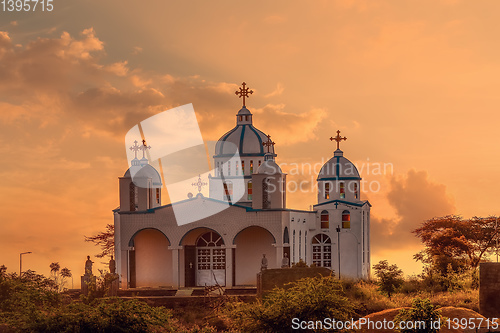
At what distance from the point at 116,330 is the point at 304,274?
41.4 feet

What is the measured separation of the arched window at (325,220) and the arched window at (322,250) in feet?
2.07

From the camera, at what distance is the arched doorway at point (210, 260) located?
45.2m

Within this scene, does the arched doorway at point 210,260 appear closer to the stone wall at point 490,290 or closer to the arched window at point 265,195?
the arched window at point 265,195

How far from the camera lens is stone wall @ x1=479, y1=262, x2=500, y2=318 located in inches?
1340

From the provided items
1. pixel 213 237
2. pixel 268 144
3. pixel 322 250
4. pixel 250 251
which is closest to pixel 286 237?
pixel 250 251

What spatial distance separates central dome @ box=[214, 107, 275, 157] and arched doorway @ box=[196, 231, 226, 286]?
23.6 ft

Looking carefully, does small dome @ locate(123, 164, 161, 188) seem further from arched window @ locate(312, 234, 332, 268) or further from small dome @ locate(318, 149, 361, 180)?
small dome @ locate(318, 149, 361, 180)

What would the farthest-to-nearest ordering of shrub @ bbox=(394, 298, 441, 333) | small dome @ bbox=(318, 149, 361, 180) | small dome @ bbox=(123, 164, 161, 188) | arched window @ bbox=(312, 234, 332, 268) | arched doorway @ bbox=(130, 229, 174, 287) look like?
1. small dome @ bbox=(318, 149, 361, 180)
2. arched window @ bbox=(312, 234, 332, 268)
3. small dome @ bbox=(123, 164, 161, 188)
4. arched doorway @ bbox=(130, 229, 174, 287)
5. shrub @ bbox=(394, 298, 441, 333)

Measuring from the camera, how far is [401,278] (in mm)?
40750

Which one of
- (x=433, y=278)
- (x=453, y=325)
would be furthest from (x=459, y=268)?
(x=453, y=325)

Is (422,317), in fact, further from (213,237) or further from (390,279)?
(213,237)

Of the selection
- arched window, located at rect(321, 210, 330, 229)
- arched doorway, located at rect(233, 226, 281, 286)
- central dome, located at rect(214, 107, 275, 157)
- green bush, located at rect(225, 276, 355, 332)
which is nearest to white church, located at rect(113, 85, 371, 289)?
arched doorway, located at rect(233, 226, 281, 286)

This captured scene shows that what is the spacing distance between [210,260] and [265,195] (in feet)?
16.1

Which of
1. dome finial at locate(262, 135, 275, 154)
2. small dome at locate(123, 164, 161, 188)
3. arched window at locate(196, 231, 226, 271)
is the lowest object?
arched window at locate(196, 231, 226, 271)
